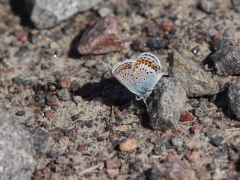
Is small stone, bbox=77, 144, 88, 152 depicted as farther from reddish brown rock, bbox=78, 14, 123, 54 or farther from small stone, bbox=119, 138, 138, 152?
reddish brown rock, bbox=78, 14, 123, 54

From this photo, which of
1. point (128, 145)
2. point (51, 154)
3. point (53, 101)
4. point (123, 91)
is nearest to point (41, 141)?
point (51, 154)

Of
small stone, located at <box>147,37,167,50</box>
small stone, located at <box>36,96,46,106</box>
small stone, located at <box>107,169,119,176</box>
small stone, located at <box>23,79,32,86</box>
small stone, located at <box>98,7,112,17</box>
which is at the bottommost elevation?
small stone, located at <box>107,169,119,176</box>

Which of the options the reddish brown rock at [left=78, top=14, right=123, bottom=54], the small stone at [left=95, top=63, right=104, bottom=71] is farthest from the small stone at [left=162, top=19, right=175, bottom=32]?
the small stone at [left=95, top=63, right=104, bottom=71]

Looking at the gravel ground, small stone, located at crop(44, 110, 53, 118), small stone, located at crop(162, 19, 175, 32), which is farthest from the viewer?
small stone, located at crop(162, 19, 175, 32)

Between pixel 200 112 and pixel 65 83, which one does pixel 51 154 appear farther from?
pixel 200 112

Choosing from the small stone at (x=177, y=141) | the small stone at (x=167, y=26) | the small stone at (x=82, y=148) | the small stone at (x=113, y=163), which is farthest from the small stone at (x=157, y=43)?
the small stone at (x=113, y=163)

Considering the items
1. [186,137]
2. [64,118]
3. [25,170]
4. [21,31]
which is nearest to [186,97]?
[186,137]

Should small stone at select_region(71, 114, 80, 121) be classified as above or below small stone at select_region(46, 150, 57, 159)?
above
